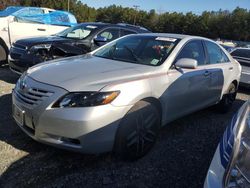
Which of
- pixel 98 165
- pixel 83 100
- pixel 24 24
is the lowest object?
pixel 98 165

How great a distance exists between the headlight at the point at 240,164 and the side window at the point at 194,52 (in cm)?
236

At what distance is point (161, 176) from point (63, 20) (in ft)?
31.3

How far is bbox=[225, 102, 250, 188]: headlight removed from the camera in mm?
1880

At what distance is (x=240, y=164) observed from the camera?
1.93 meters

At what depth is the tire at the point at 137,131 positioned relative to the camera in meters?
3.35

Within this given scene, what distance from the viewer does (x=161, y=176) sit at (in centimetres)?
342

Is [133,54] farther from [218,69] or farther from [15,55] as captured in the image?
[15,55]

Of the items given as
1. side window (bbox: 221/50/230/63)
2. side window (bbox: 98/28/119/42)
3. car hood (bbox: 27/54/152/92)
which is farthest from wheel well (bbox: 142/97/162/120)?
side window (bbox: 98/28/119/42)

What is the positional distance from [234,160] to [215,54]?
3.79 meters

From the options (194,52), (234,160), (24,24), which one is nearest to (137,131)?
(234,160)

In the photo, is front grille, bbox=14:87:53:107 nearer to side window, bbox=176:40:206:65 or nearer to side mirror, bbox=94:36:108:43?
side window, bbox=176:40:206:65

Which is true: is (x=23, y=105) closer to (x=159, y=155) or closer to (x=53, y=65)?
(x=53, y=65)

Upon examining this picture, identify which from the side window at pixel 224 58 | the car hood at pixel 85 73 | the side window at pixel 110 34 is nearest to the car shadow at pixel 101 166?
the car hood at pixel 85 73

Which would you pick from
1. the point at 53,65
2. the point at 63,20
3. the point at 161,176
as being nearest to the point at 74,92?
the point at 53,65
